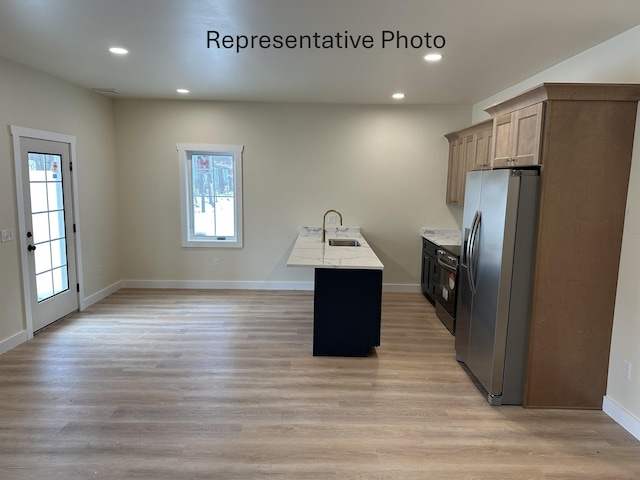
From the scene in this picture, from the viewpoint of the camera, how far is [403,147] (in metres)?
5.67

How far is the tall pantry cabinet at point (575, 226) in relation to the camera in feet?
8.63

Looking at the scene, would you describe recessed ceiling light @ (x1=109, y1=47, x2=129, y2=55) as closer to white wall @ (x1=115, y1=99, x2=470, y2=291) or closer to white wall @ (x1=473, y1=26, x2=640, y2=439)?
white wall @ (x1=115, y1=99, x2=470, y2=291)

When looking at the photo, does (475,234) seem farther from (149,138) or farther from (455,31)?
(149,138)

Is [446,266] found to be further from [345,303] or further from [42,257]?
[42,257]

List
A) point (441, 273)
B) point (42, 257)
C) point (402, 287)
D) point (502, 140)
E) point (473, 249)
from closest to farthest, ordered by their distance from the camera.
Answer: point (473, 249) → point (502, 140) → point (42, 257) → point (441, 273) → point (402, 287)

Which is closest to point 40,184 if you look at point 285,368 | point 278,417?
point 285,368

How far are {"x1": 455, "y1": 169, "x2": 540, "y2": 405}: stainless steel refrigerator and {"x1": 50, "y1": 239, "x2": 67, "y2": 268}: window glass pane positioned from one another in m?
4.39

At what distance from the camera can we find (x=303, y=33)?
290 cm

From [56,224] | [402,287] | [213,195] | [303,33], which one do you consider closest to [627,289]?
[303,33]

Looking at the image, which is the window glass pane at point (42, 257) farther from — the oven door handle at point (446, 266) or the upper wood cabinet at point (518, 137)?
the upper wood cabinet at point (518, 137)

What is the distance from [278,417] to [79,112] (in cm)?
435

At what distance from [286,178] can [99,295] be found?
3.02 meters

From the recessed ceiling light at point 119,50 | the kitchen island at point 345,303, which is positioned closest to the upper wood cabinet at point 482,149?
the kitchen island at point 345,303

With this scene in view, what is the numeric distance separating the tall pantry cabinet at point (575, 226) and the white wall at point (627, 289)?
0.05 m
